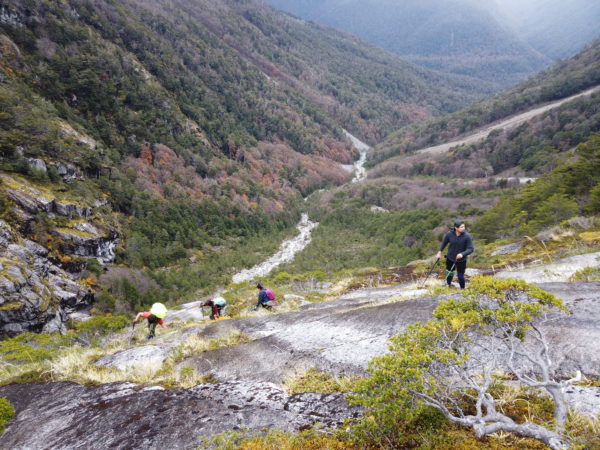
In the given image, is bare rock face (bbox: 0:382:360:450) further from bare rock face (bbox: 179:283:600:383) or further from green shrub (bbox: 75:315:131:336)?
green shrub (bbox: 75:315:131:336)

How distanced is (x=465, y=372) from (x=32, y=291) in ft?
106

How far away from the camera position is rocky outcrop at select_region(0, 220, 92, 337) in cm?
2309

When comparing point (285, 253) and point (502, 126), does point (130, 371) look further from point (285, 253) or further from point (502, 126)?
point (502, 126)

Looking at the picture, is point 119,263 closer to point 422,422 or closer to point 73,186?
point 73,186

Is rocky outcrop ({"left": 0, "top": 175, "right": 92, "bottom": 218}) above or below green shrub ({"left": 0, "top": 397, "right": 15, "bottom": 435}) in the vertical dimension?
above

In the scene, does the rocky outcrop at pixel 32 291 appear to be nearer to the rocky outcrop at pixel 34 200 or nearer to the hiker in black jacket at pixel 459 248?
the rocky outcrop at pixel 34 200

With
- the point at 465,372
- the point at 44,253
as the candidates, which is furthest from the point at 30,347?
the point at 44,253

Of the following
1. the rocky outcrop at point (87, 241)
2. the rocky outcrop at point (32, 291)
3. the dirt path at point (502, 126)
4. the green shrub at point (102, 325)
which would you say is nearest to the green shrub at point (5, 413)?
the green shrub at point (102, 325)

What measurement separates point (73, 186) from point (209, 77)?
276 ft

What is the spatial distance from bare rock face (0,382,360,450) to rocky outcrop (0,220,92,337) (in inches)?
969

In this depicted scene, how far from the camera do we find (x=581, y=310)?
15.5ft

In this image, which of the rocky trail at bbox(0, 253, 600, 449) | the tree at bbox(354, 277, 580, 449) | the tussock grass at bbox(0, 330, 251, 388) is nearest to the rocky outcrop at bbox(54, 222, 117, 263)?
the tussock grass at bbox(0, 330, 251, 388)

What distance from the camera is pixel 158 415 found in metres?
4.11

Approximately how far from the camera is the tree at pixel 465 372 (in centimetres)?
267
